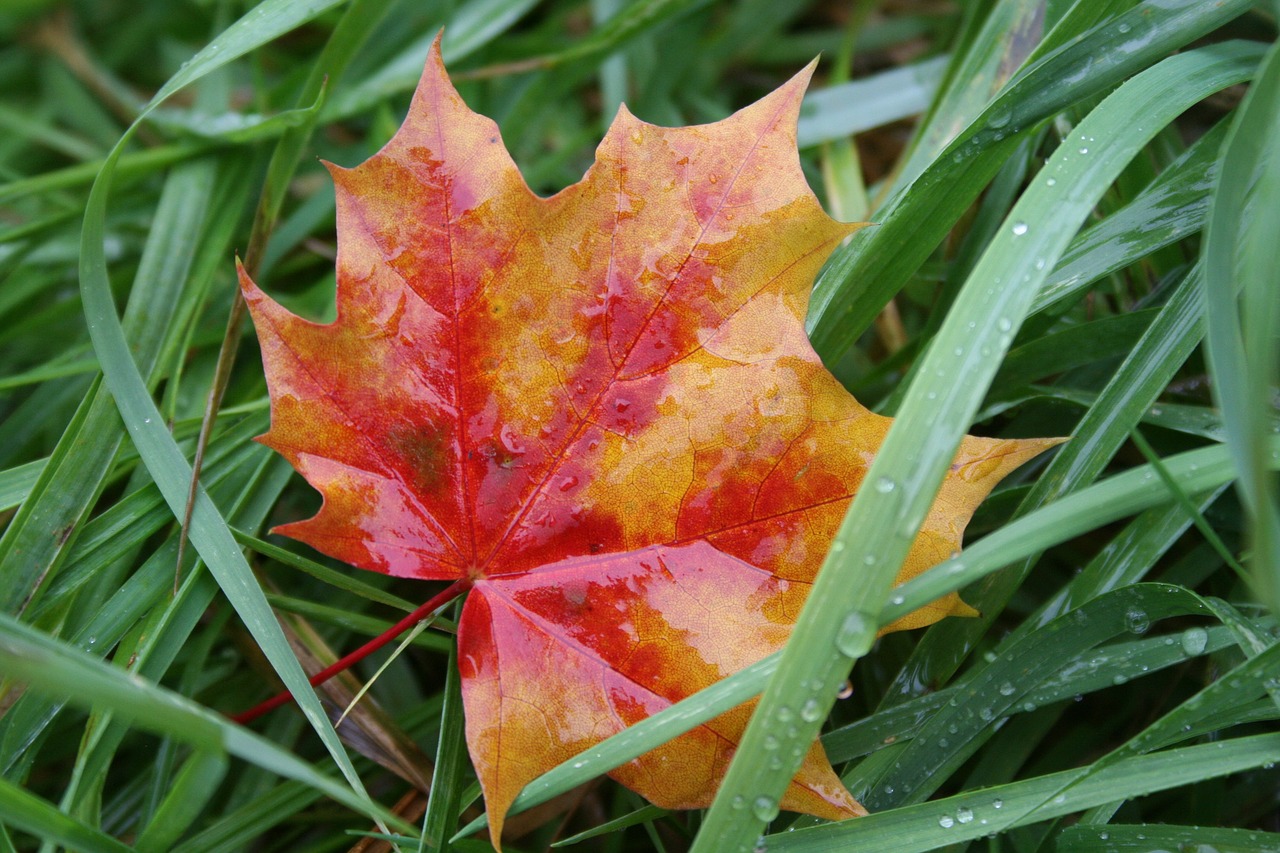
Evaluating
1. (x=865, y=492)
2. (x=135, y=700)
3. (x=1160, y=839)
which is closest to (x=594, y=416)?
(x=865, y=492)

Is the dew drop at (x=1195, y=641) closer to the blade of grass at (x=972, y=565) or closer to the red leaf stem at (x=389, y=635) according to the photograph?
the blade of grass at (x=972, y=565)

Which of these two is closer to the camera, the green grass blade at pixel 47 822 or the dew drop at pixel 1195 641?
the green grass blade at pixel 47 822

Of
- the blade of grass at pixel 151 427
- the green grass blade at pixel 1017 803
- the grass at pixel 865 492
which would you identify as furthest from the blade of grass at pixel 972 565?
the blade of grass at pixel 151 427

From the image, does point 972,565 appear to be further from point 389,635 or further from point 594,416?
point 389,635

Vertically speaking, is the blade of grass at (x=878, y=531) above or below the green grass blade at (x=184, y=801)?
above

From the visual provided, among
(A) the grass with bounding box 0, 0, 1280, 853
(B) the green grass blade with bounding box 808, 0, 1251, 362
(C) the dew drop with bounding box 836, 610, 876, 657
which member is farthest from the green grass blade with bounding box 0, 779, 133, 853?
(B) the green grass blade with bounding box 808, 0, 1251, 362

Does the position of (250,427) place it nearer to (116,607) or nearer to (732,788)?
(116,607)

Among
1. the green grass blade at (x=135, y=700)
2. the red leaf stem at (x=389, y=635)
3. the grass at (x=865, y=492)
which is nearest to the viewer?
the green grass blade at (x=135, y=700)
